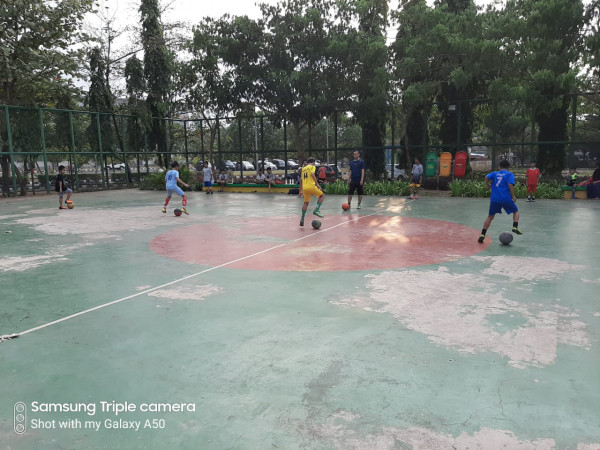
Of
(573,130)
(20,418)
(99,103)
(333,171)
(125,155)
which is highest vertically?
(99,103)

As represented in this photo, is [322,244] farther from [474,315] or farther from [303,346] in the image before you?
[303,346]

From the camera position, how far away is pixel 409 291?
6301 millimetres

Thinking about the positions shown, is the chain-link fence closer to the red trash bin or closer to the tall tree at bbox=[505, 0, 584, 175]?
the tall tree at bbox=[505, 0, 584, 175]

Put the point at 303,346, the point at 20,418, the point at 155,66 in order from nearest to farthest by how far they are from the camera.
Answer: the point at 20,418
the point at 303,346
the point at 155,66

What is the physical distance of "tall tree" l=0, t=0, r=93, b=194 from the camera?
22047mm

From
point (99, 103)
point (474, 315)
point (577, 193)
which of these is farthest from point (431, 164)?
point (99, 103)

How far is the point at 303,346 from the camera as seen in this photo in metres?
4.51

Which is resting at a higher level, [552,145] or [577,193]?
[552,145]

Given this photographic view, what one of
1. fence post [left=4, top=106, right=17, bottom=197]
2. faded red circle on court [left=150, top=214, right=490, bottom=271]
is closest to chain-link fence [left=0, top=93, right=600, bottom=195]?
fence post [left=4, top=106, right=17, bottom=197]

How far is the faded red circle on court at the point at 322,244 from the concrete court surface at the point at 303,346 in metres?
0.10

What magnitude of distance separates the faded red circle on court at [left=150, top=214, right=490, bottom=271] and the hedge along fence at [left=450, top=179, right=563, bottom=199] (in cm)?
775

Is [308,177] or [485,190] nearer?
[308,177]

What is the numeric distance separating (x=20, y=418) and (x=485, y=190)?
19.2m

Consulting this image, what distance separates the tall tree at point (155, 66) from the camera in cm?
2908
